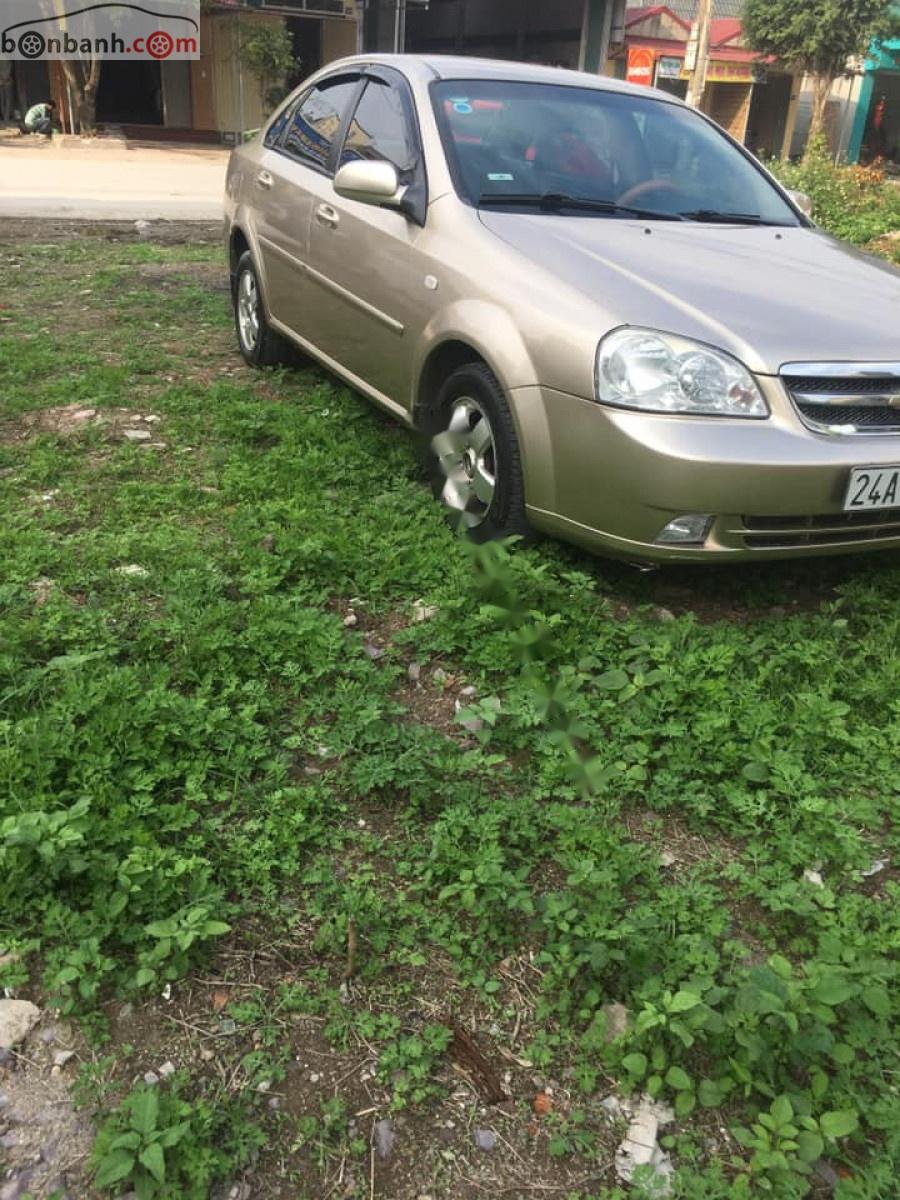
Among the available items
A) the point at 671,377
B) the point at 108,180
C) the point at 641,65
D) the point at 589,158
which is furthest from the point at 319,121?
the point at 641,65

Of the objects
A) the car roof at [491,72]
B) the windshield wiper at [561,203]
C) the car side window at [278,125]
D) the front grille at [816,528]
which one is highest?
the car roof at [491,72]

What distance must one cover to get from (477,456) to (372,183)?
114 centimetres

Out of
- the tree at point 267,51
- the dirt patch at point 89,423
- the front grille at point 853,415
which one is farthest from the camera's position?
the tree at point 267,51

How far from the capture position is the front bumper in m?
2.93

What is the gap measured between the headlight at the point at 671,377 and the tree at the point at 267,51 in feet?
84.5

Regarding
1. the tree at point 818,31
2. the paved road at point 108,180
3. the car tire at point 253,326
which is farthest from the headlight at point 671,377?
the tree at point 818,31

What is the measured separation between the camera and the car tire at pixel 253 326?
219 inches

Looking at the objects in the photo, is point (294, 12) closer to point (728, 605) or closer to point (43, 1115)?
point (728, 605)

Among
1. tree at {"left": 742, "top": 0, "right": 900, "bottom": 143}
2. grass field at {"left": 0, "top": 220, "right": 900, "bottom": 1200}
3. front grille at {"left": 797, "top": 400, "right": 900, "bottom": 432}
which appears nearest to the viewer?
grass field at {"left": 0, "top": 220, "right": 900, "bottom": 1200}

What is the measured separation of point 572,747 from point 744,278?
5.87ft

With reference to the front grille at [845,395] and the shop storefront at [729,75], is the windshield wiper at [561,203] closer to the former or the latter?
the front grille at [845,395]

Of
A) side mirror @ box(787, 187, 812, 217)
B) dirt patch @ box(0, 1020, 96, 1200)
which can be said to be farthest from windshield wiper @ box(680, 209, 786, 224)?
dirt patch @ box(0, 1020, 96, 1200)

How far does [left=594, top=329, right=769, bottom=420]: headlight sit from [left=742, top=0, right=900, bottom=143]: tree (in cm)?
2896

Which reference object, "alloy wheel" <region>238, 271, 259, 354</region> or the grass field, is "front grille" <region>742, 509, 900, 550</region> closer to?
the grass field
